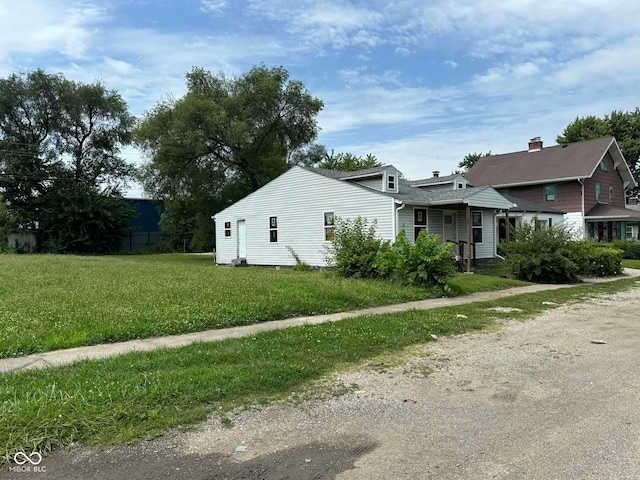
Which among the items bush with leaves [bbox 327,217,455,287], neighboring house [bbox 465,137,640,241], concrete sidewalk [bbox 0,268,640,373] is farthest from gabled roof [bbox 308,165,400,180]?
neighboring house [bbox 465,137,640,241]

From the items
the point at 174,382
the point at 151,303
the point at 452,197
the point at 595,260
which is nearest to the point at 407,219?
the point at 452,197

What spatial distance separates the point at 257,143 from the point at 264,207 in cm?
896

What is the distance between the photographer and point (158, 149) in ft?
93.7

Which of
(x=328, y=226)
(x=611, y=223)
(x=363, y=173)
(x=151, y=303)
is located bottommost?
(x=151, y=303)

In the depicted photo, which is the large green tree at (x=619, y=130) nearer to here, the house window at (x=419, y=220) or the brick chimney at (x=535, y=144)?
the brick chimney at (x=535, y=144)

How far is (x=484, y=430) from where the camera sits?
4016 millimetres

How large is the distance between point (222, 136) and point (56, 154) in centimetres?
2040

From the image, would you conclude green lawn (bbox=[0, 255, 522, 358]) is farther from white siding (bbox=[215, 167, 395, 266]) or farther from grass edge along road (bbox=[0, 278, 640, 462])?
white siding (bbox=[215, 167, 395, 266])

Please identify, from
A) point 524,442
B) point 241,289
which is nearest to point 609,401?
point 524,442

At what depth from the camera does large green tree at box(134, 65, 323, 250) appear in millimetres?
28078

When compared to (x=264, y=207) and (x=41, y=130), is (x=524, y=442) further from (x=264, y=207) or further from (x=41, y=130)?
(x=41, y=130)

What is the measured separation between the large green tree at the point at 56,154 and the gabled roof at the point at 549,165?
99.0 feet

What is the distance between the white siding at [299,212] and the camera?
18.6m

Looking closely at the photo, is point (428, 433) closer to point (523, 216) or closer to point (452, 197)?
point (452, 197)
